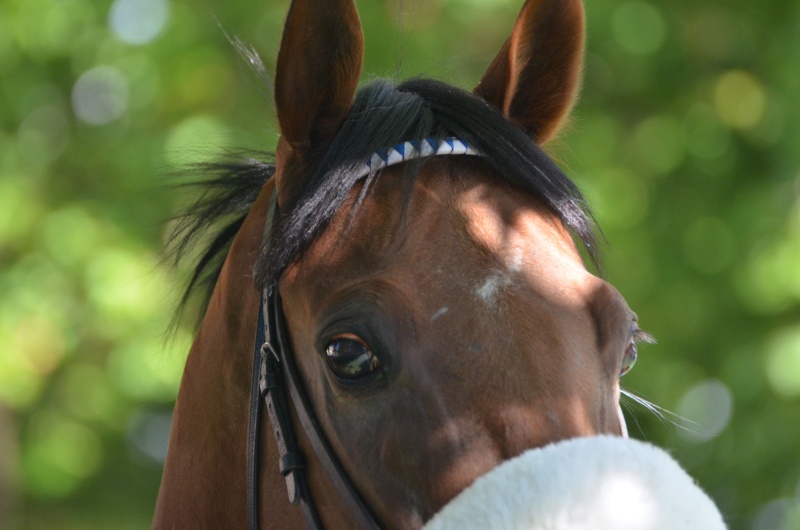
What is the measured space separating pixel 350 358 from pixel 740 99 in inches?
215

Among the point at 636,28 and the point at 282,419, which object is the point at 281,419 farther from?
the point at 636,28

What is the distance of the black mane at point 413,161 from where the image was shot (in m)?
2.16

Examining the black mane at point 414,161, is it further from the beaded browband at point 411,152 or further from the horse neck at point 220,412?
the horse neck at point 220,412

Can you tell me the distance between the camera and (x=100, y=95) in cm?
716

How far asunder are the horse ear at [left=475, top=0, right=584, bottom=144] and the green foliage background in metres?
3.51

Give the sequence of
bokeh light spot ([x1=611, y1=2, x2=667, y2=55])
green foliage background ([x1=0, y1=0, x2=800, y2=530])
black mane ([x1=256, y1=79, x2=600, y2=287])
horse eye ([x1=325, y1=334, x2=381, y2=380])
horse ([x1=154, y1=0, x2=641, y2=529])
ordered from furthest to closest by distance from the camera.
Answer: bokeh light spot ([x1=611, y1=2, x2=667, y2=55]) → green foliage background ([x1=0, y1=0, x2=800, y2=530]) → black mane ([x1=256, y1=79, x2=600, y2=287]) → horse eye ([x1=325, y1=334, x2=381, y2=380]) → horse ([x1=154, y1=0, x2=641, y2=529])

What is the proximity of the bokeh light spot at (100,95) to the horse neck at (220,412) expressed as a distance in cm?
488

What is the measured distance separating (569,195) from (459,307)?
0.60m

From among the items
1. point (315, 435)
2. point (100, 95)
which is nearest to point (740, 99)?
point (100, 95)

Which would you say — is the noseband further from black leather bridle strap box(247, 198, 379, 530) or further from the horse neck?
the horse neck

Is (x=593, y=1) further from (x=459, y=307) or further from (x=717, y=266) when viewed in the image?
(x=459, y=307)

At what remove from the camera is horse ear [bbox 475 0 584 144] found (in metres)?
2.46

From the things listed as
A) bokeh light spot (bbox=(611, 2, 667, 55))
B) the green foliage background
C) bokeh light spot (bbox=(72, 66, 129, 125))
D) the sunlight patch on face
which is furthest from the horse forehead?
bokeh light spot (bbox=(72, 66, 129, 125))

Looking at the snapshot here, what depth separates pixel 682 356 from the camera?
6793mm
